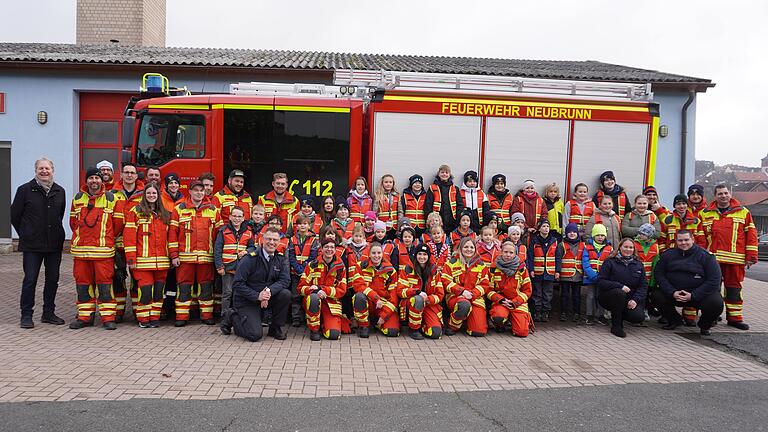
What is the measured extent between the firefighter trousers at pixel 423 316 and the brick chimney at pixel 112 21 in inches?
621

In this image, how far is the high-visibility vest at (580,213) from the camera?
7.05 metres

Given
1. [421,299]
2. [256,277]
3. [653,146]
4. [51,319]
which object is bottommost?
[51,319]

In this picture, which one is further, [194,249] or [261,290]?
[194,249]

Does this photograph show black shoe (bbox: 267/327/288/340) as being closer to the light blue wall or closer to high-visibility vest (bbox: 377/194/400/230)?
high-visibility vest (bbox: 377/194/400/230)

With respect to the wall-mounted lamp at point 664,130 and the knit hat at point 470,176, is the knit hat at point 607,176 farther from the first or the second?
the wall-mounted lamp at point 664,130

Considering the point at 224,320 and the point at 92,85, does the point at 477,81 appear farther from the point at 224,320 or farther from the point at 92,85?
the point at 92,85

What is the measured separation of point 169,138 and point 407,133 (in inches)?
128

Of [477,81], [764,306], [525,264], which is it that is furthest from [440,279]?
[764,306]

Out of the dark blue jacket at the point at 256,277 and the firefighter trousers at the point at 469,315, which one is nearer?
the dark blue jacket at the point at 256,277

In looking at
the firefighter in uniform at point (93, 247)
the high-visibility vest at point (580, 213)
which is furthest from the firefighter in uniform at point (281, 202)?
the high-visibility vest at point (580, 213)

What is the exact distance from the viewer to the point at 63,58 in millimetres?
12031

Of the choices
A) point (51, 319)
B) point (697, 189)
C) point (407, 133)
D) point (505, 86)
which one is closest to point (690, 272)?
point (697, 189)

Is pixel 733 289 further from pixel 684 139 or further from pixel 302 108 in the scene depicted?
pixel 684 139

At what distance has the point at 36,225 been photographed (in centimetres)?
602
